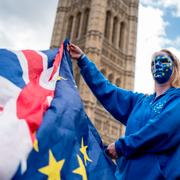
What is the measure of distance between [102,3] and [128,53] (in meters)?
3.69

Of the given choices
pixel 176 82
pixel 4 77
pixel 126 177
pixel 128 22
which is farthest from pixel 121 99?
pixel 128 22

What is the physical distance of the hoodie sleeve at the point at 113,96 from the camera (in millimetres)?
1696

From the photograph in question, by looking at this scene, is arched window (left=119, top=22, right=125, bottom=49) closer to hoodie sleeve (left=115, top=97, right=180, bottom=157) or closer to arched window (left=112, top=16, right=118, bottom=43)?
arched window (left=112, top=16, right=118, bottom=43)

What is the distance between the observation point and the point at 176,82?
1.53 m

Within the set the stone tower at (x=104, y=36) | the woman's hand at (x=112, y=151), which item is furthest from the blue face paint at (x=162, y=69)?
the stone tower at (x=104, y=36)

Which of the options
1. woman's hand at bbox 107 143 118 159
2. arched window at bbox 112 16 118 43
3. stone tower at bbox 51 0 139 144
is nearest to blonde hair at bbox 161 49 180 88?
woman's hand at bbox 107 143 118 159

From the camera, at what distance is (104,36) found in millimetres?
20156

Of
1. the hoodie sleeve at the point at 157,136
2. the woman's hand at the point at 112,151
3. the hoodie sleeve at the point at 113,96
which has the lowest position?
the woman's hand at the point at 112,151

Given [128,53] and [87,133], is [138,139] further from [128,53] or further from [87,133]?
[128,53]

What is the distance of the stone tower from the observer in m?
18.1

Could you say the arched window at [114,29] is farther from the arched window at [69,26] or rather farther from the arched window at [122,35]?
the arched window at [69,26]

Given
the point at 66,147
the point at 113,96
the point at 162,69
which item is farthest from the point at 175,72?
the point at 66,147

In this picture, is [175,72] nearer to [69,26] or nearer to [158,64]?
[158,64]

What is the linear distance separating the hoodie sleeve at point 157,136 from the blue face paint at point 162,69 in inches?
8.5
